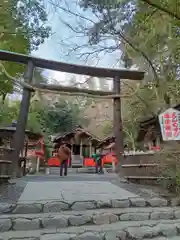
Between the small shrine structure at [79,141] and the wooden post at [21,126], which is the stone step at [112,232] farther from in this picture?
the small shrine structure at [79,141]

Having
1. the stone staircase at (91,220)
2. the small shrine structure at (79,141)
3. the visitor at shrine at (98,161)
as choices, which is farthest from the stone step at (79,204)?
the small shrine structure at (79,141)

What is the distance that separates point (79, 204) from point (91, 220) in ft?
1.67

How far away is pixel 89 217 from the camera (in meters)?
3.92

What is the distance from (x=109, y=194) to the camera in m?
5.20

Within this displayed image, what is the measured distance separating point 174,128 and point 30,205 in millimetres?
4323

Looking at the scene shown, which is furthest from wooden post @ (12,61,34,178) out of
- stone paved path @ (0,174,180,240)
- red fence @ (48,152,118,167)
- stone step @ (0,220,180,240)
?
red fence @ (48,152,118,167)

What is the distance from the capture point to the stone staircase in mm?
3445

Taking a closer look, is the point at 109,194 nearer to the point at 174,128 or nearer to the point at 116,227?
the point at 116,227

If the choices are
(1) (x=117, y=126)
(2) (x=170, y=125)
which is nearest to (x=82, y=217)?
(2) (x=170, y=125)

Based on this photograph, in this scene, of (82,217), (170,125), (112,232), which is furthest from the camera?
(170,125)

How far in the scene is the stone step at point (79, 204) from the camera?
403cm

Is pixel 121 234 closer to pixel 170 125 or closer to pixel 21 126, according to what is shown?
pixel 170 125

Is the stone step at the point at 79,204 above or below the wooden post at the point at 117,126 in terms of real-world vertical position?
below

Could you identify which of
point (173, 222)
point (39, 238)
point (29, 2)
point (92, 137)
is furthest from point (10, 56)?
point (92, 137)
